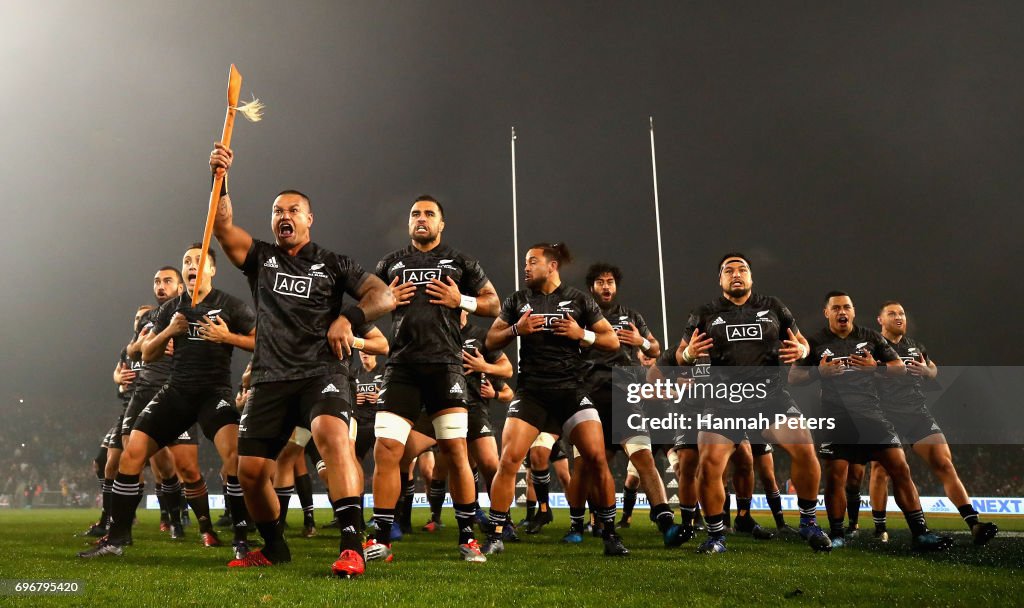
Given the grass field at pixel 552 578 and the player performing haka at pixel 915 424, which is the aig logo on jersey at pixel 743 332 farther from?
the player performing haka at pixel 915 424

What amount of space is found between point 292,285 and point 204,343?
2.58 meters

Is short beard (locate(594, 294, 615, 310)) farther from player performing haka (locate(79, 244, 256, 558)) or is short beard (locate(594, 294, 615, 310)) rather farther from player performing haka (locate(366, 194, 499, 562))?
player performing haka (locate(79, 244, 256, 558))

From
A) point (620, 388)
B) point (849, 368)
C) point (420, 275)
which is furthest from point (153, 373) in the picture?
point (849, 368)

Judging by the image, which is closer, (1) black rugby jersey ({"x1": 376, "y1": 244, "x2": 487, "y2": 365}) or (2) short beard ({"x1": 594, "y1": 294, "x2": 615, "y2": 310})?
(1) black rugby jersey ({"x1": 376, "y1": 244, "x2": 487, "y2": 365})

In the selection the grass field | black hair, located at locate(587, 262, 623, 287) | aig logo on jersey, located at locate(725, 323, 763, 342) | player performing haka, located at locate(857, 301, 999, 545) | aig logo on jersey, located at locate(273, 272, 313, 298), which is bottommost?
the grass field

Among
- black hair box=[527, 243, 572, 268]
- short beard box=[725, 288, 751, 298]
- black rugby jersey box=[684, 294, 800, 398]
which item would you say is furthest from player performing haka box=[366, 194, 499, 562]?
short beard box=[725, 288, 751, 298]

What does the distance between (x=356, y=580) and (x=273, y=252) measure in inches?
99.7

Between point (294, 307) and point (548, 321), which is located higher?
point (548, 321)

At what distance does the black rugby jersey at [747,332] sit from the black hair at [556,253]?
161 cm

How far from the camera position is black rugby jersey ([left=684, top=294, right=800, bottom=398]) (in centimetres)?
767

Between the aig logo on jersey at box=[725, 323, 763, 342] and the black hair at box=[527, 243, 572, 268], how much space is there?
1925 mm

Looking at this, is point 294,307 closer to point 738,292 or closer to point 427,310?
point 427,310

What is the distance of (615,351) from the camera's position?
8.42m

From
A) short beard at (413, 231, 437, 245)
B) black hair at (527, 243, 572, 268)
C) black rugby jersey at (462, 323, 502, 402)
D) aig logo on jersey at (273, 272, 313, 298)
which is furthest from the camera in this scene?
black rugby jersey at (462, 323, 502, 402)
